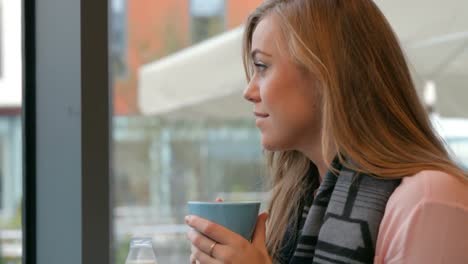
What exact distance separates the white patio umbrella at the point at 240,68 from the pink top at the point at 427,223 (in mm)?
1705

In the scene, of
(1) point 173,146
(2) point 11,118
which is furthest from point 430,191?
(1) point 173,146

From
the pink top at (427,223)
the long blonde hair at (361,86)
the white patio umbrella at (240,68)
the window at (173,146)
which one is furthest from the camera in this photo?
the window at (173,146)

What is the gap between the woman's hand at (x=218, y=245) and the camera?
2.99ft

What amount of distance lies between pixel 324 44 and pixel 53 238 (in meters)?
0.47

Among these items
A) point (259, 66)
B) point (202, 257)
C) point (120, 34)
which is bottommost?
point (202, 257)

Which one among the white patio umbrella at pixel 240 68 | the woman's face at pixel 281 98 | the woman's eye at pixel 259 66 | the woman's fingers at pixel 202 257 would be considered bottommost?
the woman's fingers at pixel 202 257

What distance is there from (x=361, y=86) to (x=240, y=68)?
1.94 metres

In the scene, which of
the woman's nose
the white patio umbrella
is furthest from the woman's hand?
the white patio umbrella

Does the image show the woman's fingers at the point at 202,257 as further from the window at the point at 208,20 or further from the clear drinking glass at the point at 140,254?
the window at the point at 208,20

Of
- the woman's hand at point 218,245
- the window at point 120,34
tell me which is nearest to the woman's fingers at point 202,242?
the woman's hand at point 218,245

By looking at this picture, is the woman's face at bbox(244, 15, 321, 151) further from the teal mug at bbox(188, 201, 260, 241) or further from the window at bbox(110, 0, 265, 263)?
the window at bbox(110, 0, 265, 263)

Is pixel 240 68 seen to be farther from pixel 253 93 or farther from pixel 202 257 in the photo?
pixel 202 257

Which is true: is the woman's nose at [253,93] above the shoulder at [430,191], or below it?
above

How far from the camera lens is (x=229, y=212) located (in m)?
0.92
